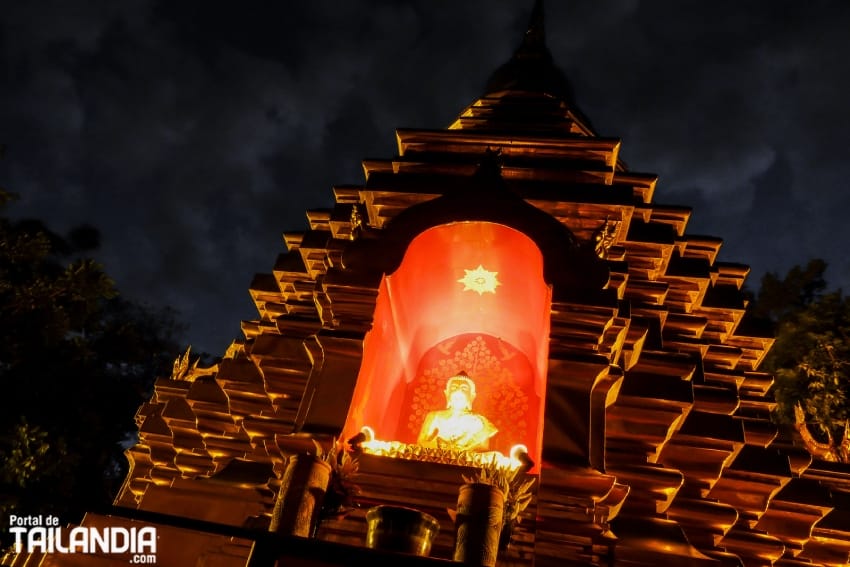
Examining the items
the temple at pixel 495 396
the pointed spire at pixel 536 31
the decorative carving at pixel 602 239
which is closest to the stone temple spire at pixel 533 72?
the pointed spire at pixel 536 31

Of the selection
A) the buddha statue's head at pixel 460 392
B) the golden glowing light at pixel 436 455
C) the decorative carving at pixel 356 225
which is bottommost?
the golden glowing light at pixel 436 455

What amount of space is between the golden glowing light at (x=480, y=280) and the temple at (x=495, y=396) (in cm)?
3

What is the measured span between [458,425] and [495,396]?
1171 millimetres

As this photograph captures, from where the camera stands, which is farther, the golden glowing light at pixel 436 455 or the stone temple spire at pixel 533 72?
the stone temple spire at pixel 533 72

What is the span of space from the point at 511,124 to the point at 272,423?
6.51 meters

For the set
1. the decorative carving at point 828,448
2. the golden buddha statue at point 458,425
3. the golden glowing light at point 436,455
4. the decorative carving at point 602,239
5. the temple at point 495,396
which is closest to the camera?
the temple at point 495,396

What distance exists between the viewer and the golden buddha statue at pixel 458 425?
7680 mm

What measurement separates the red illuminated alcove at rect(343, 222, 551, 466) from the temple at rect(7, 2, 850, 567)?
3 centimetres

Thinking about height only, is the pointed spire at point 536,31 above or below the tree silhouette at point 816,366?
above

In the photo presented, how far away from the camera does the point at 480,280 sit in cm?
869

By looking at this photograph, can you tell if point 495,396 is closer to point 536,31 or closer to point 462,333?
point 462,333

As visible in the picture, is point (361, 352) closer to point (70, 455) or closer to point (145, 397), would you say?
point (70, 455)

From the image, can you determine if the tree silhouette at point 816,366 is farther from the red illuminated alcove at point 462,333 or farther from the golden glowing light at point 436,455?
the golden glowing light at point 436,455

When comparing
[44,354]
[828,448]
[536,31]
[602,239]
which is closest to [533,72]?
[536,31]
